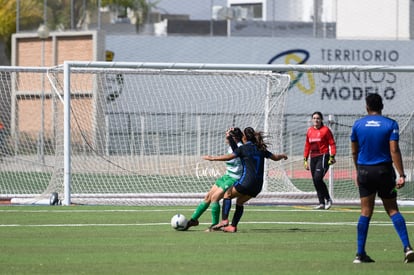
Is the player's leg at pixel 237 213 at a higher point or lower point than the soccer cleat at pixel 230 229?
higher

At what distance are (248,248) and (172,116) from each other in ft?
63.1

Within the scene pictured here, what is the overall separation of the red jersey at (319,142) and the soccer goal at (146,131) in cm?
176

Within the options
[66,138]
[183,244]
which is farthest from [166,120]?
[183,244]

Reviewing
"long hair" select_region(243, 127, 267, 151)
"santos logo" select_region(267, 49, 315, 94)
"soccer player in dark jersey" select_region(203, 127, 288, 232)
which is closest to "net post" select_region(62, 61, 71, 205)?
"soccer player in dark jersey" select_region(203, 127, 288, 232)

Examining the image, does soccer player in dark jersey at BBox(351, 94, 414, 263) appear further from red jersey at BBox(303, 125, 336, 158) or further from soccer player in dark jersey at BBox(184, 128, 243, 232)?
red jersey at BBox(303, 125, 336, 158)

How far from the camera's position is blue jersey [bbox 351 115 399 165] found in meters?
13.0

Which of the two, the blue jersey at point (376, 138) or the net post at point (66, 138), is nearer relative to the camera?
the blue jersey at point (376, 138)

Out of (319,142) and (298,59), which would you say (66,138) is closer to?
(319,142)

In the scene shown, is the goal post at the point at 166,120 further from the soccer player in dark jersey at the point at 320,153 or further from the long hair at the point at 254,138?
the long hair at the point at 254,138

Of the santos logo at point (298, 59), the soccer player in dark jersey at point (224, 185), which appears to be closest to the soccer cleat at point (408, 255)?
the soccer player in dark jersey at point (224, 185)

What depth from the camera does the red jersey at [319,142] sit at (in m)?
23.0

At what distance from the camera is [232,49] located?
47125mm

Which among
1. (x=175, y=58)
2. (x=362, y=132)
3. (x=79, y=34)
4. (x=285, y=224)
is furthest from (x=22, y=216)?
(x=175, y=58)

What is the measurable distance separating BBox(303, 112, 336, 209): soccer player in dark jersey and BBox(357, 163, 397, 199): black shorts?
9.71 metres
